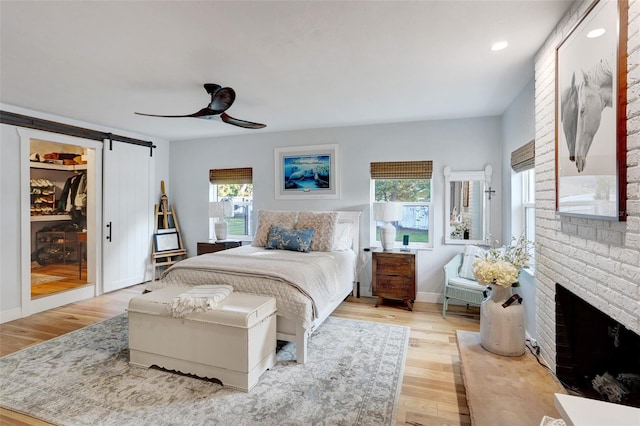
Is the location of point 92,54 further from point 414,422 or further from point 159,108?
point 414,422

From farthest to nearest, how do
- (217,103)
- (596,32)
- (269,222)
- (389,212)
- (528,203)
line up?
(269,222) → (389,212) → (528,203) → (217,103) → (596,32)

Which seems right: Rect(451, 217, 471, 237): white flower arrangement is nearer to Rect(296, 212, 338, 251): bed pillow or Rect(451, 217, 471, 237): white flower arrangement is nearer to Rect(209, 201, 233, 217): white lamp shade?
Rect(296, 212, 338, 251): bed pillow

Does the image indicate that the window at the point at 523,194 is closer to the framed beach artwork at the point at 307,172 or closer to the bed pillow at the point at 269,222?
the framed beach artwork at the point at 307,172

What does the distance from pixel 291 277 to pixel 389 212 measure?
1.95 metres

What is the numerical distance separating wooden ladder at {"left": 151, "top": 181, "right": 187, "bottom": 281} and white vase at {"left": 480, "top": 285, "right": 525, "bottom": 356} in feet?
16.4

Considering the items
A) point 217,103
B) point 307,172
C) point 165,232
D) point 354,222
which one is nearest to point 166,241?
point 165,232

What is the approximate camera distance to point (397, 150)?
446cm

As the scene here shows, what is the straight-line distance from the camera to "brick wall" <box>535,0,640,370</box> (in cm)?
126

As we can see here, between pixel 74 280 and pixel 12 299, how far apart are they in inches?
56.1

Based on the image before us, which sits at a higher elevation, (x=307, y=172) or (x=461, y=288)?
(x=307, y=172)

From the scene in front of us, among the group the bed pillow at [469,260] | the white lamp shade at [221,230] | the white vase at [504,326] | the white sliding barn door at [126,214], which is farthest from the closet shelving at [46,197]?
the white vase at [504,326]

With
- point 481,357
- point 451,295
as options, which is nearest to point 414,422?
point 481,357

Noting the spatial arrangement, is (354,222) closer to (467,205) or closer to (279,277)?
(467,205)

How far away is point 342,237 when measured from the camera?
4262 millimetres
